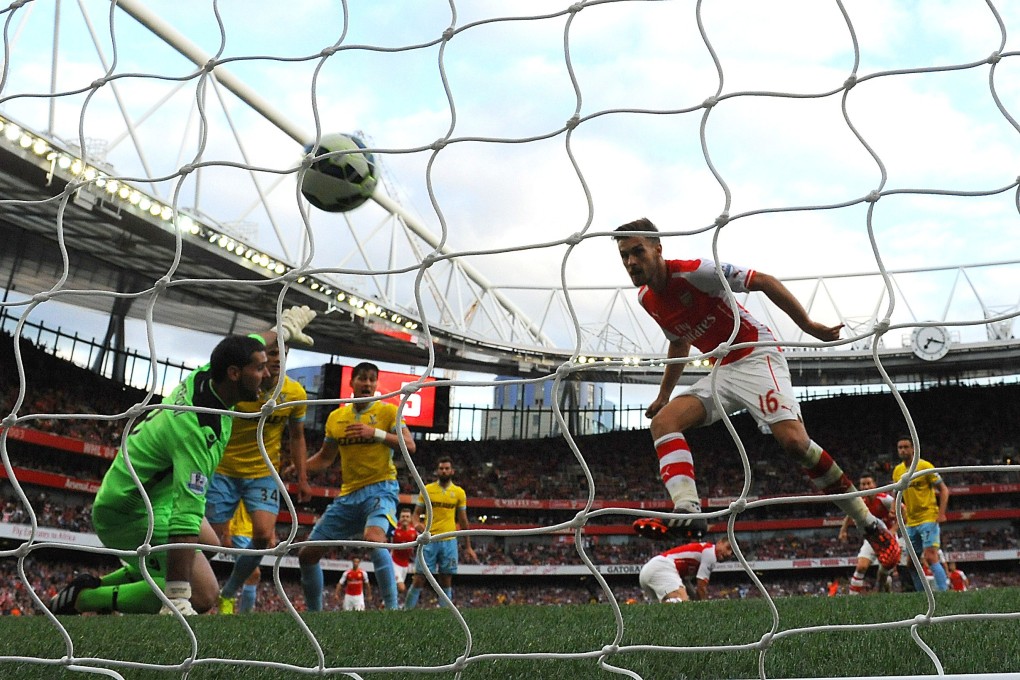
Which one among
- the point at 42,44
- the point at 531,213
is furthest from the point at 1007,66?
the point at 42,44

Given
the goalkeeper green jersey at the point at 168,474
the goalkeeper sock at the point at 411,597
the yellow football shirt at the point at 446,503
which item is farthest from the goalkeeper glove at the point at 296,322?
the yellow football shirt at the point at 446,503

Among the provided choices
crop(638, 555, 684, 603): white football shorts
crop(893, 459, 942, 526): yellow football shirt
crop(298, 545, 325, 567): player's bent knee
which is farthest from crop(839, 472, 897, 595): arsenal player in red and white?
crop(298, 545, 325, 567): player's bent knee

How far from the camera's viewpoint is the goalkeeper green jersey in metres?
3.89

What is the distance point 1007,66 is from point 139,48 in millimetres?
19500

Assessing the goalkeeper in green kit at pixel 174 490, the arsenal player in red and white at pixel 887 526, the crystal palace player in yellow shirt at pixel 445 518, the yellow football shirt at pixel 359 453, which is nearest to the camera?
the goalkeeper in green kit at pixel 174 490

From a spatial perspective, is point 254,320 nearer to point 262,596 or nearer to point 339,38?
point 262,596

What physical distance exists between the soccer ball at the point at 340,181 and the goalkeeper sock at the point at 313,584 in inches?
94.4

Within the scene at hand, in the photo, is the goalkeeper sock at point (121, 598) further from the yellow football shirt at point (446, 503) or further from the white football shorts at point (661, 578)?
the yellow football shirt at point (446, 503)

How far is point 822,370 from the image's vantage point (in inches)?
1074

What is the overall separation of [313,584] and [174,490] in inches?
86.4

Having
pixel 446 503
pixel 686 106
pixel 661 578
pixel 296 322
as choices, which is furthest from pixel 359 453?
pixel 686 106

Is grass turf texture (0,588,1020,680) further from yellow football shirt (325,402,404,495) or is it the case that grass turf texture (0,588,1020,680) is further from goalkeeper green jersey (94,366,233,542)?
yellow football shirt (325,402,404,495)

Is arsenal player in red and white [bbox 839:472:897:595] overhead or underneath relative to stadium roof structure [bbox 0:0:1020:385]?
underneath

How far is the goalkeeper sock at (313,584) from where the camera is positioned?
5836mm
